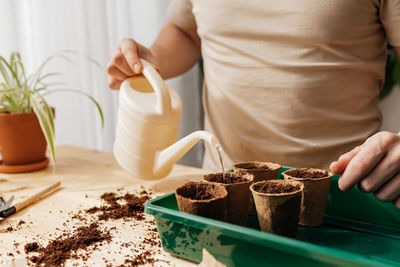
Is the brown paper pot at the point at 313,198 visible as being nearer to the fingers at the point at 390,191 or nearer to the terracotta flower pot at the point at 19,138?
the fingers at the point at 390,191

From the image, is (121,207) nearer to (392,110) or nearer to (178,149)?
(178,149)

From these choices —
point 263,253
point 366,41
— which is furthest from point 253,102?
point 263,253

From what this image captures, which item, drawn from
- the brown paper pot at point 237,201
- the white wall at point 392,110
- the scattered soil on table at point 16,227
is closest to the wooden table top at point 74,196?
the scattered soil on table at point 16,227

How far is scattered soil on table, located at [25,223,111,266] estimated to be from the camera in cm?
65

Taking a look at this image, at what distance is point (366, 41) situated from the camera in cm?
110

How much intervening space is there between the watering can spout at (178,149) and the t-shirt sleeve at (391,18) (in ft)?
1.85

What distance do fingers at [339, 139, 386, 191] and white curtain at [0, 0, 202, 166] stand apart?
114cm

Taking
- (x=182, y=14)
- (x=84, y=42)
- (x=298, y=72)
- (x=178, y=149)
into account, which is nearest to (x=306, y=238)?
(x=178, y=149)

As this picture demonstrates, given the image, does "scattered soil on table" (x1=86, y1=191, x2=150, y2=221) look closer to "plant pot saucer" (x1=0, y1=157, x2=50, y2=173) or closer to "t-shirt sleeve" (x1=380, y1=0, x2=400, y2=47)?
"plant pot saucer" (x1=0, y1=157, x2=50, y2=173)

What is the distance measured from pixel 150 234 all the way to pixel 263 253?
26 centimetres

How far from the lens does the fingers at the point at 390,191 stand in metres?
0.67

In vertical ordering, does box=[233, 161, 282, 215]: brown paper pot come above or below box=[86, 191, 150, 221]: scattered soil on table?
above

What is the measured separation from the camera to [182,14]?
54.9 inches

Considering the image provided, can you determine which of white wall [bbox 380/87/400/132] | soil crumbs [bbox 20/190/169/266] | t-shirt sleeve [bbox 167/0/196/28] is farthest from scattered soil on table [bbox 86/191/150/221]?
white wall [bbox 380/87/400/132]
